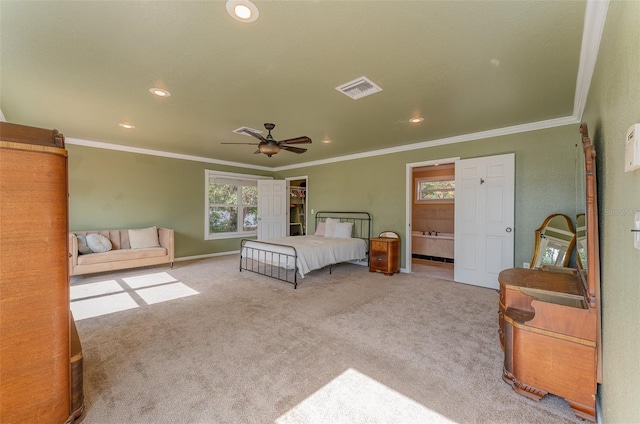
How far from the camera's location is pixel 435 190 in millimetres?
6984

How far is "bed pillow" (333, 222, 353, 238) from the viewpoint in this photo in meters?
6.01

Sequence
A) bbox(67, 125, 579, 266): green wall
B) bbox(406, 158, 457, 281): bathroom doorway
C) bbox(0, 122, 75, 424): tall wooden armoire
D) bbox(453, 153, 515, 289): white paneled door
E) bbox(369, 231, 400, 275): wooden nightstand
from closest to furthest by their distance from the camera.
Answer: bbox(0, 122, 75, 424): tall wooden armoire, bbox(67, 125, 579, 266): green wall, bbox(453, 153, 515, 289): white paneled door, bbox(369, 231, 400, 275): wooden nightstand, bbox(406, 158, 457, 281): bathroom doorway

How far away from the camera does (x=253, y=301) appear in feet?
11.9

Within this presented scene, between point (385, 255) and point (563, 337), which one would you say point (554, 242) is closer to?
point (385, 255)

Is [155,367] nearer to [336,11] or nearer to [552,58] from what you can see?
[336,11]

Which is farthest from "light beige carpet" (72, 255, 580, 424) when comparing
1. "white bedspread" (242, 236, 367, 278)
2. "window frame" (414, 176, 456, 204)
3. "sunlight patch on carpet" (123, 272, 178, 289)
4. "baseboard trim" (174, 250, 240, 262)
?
"window frame" (414, 176, 456, 204)

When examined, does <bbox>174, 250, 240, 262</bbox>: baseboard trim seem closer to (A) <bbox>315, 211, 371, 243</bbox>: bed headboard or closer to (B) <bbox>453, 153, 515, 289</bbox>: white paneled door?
(A) <bbox>315, 211, 371, 243</bbox>: bed headboard

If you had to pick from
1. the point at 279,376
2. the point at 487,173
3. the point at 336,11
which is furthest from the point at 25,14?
the point at 487,173

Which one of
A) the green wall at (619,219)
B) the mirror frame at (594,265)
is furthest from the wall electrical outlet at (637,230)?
the mirror frame at (594,265)

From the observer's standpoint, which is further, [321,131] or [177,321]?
[321,131]

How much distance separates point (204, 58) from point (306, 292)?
3190 millimetres

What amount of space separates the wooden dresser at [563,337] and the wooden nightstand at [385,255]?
315cm

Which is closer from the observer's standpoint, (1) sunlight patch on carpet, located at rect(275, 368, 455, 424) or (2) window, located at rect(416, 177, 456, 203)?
(1) sunlight patch on carpet, located at rect(275, 368, 455, 424)

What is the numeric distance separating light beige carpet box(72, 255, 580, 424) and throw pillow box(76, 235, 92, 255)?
938 mm
